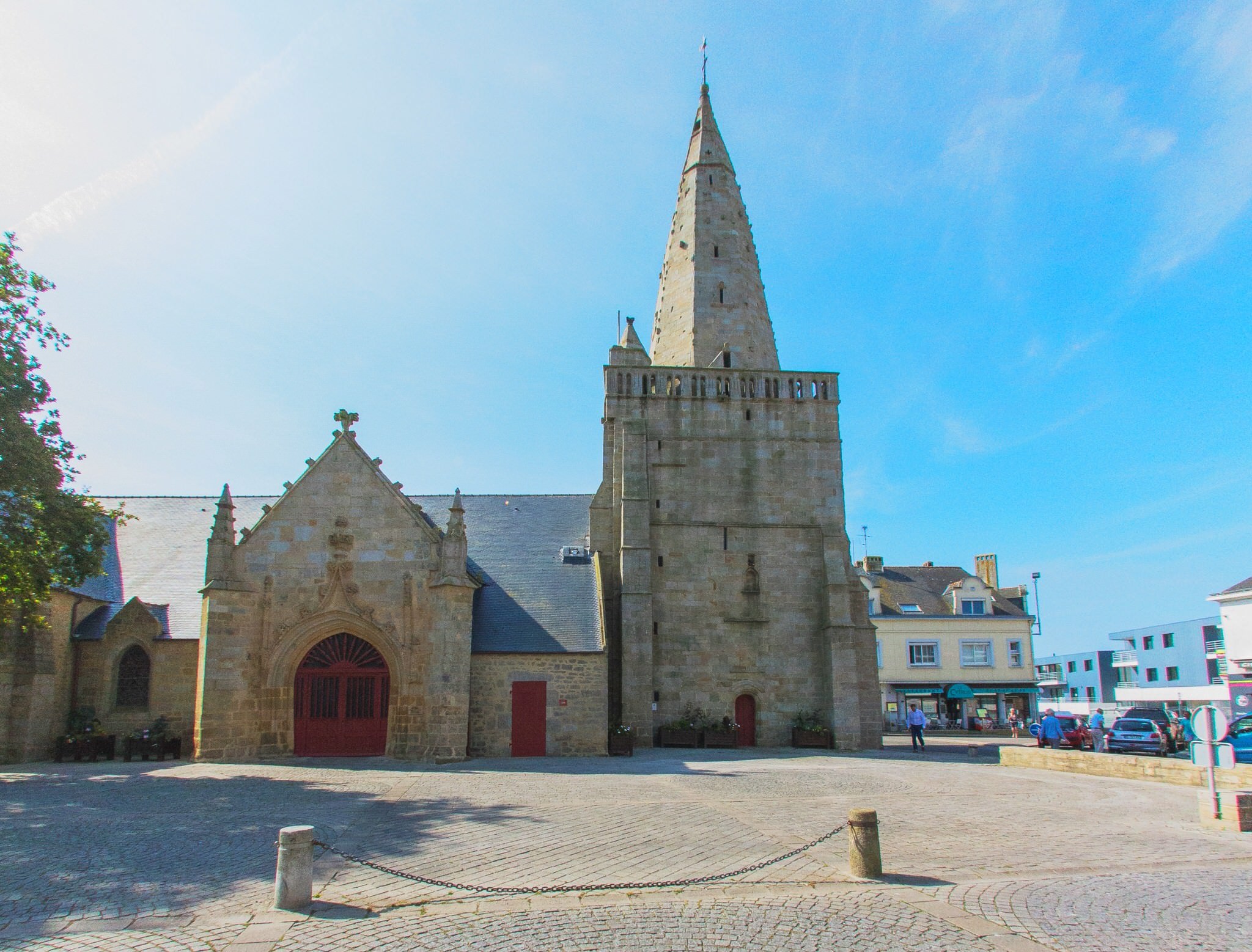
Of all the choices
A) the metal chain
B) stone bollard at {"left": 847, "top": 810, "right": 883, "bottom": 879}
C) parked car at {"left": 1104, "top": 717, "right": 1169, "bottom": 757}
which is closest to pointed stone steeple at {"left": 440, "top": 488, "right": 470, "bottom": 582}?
the metal chain

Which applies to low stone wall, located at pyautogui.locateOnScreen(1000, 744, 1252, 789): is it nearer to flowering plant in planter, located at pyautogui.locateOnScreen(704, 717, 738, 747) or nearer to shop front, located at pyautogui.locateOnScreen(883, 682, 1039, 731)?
flowering plant in planter, located at pyautogui.locateOnScreen(704, 717, 738, 747)

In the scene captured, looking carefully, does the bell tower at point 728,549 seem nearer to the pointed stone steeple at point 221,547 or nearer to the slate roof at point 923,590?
the pointed stone steeple at point 221,547

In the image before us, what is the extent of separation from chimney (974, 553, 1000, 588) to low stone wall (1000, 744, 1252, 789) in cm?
2807

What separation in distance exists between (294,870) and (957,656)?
141ft

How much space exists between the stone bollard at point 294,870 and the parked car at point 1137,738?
26148mm

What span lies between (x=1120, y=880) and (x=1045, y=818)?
4209mm

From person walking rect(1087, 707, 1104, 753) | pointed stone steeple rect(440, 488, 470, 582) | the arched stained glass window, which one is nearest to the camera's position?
pointed stone steeple rect(440, 488, 470, 582)

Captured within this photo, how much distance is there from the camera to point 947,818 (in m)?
12.4

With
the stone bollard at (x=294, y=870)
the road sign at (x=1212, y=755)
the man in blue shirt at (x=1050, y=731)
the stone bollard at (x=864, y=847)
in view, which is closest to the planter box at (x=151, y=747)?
the stone bollard at (x=294, y=870)

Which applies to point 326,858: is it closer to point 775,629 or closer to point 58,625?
point 58,625

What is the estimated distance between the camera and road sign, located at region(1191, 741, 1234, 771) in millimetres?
11898

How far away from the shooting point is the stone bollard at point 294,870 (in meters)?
7.38

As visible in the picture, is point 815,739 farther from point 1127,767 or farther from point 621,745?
point 1127,767

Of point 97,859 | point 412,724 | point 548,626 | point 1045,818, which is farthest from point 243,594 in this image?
point 1045,818
